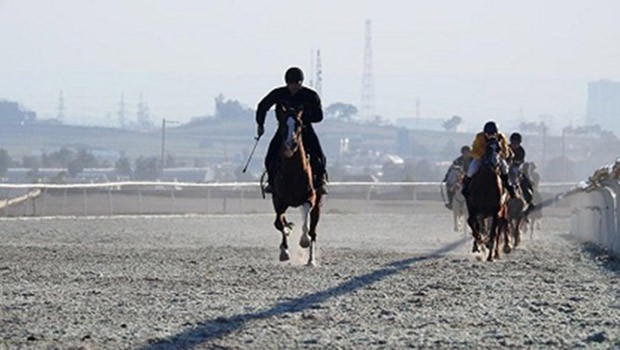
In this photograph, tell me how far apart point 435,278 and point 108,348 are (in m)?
7.33

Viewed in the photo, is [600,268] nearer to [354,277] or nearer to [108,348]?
[354,277]

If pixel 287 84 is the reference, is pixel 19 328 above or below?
below

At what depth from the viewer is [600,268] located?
21359mm

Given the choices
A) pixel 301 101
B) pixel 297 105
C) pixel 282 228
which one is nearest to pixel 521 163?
pixel 282 228

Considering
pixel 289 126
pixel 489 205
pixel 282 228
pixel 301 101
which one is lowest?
pixel 282 228

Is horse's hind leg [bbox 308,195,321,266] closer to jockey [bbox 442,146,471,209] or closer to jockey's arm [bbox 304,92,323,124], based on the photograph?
jockey's arm [bbox 304,92,323,124]

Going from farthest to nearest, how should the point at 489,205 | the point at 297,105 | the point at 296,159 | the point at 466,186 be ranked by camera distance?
1. the point at 466,186
2. the point at 489,205
3. the point at 296,159
4. the point at 297,105

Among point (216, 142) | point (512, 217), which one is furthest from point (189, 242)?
point (216, 142)

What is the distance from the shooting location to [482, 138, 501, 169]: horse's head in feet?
79.3

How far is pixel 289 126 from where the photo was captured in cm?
2056

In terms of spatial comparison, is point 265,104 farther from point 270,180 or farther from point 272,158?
point 270,180

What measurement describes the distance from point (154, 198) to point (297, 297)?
157 ft

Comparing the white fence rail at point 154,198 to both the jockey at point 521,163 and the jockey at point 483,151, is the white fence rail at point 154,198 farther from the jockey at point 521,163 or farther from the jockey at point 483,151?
the jockey at point 483,151

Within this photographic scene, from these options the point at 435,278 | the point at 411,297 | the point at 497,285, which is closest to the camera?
the point at 411,297
